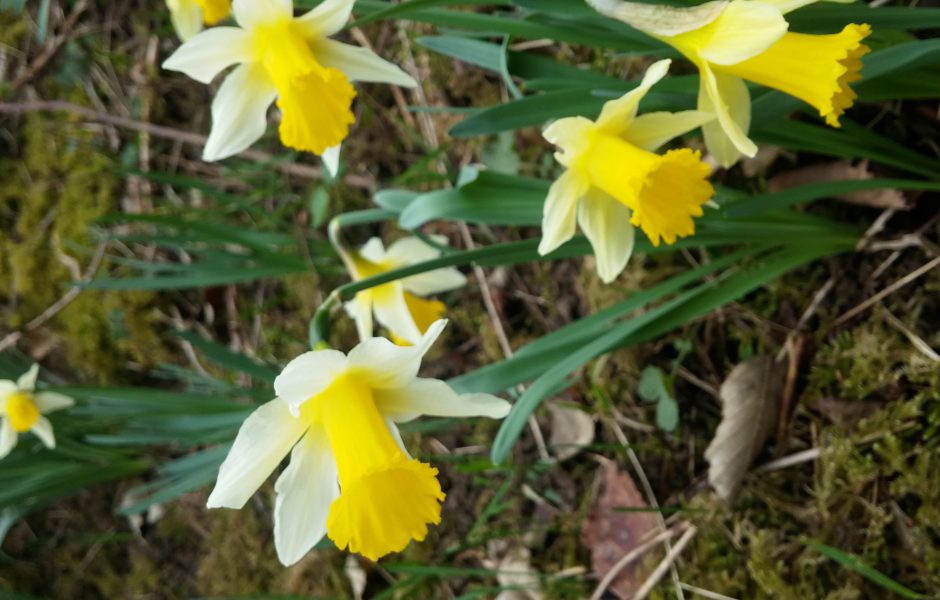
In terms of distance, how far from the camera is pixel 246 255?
2.04 metres

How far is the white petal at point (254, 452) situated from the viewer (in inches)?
43.6

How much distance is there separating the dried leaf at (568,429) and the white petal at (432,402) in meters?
0.70

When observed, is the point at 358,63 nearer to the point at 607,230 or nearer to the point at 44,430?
the point at 607,230

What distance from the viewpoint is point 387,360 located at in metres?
1.16

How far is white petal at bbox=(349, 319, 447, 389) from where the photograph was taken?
1127 mm

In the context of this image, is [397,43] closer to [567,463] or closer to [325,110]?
[325,110]

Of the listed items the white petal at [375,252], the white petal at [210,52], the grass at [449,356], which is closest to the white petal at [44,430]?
the grass at [449,356]

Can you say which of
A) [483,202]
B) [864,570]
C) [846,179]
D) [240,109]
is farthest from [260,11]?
[864,570]

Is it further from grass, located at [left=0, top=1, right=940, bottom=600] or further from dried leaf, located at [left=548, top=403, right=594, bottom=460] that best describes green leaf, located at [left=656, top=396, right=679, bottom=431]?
→ dried leaf, located at [left=548, top=403, right=594, bottom=460]

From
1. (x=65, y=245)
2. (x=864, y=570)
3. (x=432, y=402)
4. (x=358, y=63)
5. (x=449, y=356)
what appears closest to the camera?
(x=432, y=402)

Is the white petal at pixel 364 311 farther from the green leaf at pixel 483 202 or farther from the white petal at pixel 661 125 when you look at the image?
the white petal at pixel 661 125

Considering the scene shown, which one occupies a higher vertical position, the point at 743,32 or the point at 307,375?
the point at 743,32

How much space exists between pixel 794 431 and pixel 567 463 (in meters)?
0.57

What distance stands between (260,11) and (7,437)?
4.11 ft
